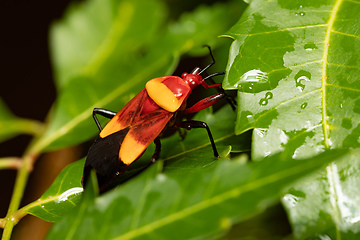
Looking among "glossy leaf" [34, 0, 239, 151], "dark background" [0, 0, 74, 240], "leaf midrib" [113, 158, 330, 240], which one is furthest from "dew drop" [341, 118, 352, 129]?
"dark background" [0, 0, 74, 240]

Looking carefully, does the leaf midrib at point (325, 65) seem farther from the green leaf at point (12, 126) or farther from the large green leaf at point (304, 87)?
the green leaf at point (12, 126)

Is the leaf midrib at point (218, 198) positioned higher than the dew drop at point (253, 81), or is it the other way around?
the leaf midrib at point (218, 198)

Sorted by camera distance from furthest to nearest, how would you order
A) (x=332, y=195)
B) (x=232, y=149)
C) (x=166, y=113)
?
(x=166, y=113)
(x=232, y=149)
(x=332, y=195)

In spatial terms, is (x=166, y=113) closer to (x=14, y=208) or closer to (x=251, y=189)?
(x=14, y=208)

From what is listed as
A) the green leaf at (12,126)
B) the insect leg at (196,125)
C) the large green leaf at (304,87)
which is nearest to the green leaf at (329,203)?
the large green leaf at (304,87)

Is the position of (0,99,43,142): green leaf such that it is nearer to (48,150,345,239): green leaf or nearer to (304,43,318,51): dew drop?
(48,150,345,239): green leaf

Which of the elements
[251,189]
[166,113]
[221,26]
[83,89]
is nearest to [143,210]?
[251,189]
